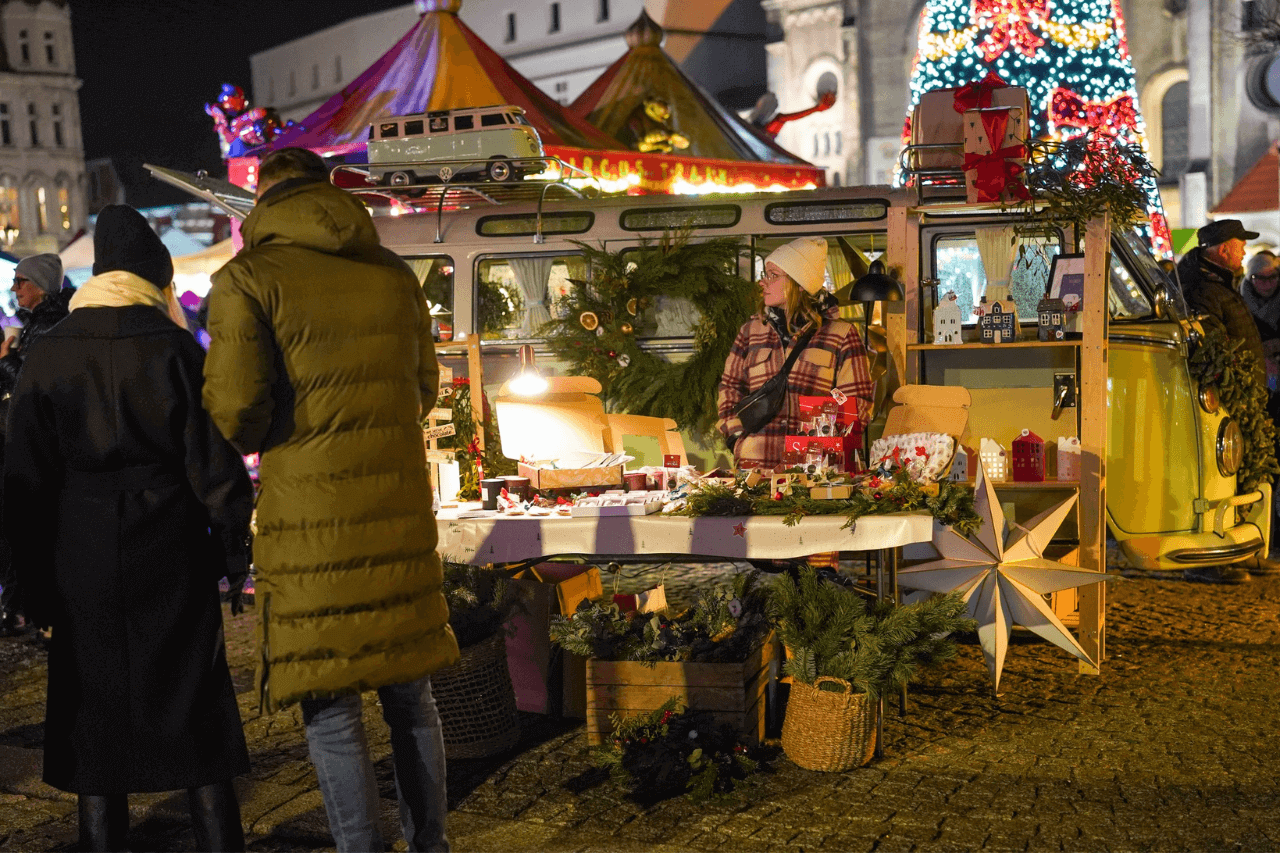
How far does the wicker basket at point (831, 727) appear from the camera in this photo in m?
4.71

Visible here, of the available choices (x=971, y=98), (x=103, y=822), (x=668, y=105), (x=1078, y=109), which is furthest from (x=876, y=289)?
(x=1078, y=109)

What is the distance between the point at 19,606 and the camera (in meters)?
3.61

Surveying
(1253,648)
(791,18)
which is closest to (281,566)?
(1253,648)

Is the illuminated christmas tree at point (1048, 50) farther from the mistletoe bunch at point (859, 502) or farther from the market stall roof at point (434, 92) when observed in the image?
the mistletoe bunch at point (859, 502)

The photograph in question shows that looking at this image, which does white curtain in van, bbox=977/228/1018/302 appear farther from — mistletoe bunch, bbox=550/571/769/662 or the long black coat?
the long black coat

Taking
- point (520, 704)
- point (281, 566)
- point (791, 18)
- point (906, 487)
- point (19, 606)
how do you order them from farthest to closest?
point (791, 18)
point (520, 704)
point (906, 487)
point (19, 606)
point (281, 566)

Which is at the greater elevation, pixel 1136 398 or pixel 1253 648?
pixel 1136 398

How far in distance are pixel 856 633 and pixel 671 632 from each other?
72 cm

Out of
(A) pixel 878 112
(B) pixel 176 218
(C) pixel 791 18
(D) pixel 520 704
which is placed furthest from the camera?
(C) pixel 791 18

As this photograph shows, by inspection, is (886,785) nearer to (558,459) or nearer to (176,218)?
(558,459)

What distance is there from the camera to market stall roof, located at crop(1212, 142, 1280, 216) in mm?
28250

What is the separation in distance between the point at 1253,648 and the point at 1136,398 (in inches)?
60.8

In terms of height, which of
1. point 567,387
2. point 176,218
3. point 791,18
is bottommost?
point 567,387

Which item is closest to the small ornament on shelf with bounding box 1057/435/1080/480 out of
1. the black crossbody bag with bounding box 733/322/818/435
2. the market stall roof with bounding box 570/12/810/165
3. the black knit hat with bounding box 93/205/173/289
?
the black crossbody bag with bounding box 733/322/818/435
